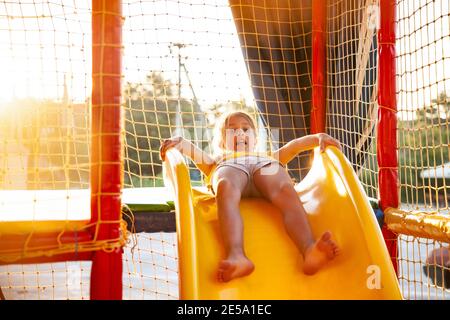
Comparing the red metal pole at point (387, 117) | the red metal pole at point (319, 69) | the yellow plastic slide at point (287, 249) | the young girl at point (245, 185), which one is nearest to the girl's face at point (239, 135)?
the young girl at point (245, 185)

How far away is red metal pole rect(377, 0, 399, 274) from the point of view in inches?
77.0

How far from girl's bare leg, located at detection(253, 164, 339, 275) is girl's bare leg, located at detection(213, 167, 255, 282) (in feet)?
0.23

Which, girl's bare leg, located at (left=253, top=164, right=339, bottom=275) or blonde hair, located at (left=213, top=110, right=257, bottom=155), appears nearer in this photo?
girl's bare leg, located at (left=253, top=164, right=339, bottom=275)

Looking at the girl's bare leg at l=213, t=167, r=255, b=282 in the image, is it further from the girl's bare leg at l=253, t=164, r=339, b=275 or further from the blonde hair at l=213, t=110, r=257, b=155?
the blonde hair at l=213, t=110, r=257, b=155

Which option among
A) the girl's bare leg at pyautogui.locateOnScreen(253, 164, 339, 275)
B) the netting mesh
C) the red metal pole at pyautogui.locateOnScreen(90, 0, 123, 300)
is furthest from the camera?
the netting mesh

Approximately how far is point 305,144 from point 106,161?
0.76 m

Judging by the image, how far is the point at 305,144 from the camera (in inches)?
71.4

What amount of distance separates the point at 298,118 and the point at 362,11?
0.60 meters

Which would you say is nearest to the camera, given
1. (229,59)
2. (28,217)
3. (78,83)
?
(28,217)

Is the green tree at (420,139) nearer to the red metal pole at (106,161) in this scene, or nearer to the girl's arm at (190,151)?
the girl's arm at (190,151)

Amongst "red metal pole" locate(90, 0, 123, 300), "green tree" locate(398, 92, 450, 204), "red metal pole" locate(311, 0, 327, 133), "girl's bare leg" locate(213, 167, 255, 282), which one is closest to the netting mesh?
"green tree" locate(398, 92, 450, 204)
